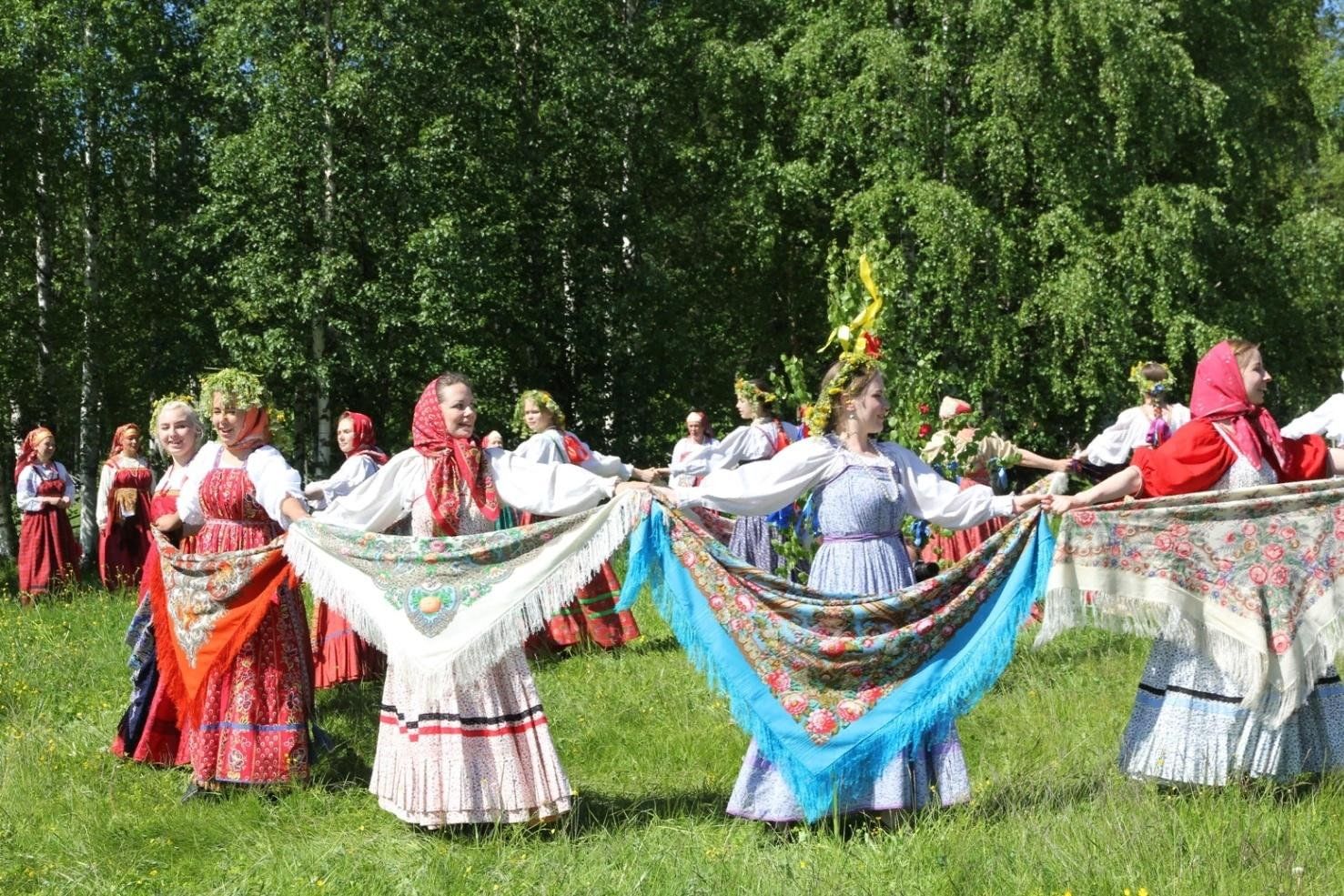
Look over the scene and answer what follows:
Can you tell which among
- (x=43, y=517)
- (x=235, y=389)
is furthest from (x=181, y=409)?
(x=43, y=517)

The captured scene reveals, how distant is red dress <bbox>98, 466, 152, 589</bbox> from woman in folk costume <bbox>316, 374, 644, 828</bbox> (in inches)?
279

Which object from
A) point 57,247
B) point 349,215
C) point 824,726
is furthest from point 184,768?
point 57,247

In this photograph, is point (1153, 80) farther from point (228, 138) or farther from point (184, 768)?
point (184, 768)

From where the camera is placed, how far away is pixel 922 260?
1842cm

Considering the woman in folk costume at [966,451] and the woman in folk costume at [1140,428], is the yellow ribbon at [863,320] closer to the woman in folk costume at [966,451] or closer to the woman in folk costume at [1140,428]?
the woman in folk costume at [966,451]

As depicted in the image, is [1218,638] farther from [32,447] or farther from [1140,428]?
[32,447]

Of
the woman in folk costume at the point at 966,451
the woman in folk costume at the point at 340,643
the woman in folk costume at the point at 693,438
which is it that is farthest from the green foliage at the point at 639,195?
the woman in folk costume at the point at 340,643

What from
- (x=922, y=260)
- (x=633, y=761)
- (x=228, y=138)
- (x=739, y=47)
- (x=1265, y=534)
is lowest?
(x=633, y=761)

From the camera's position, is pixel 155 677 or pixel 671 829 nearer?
pixel 671 829

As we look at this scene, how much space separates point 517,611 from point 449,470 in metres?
0.68

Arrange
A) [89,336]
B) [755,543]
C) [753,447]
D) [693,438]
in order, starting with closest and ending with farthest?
[755,543] < [753,447] < [693,438] < [89,336]

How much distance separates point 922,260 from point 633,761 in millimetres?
13436

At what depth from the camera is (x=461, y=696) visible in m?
4.86

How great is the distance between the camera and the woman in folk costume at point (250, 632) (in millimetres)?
5543
